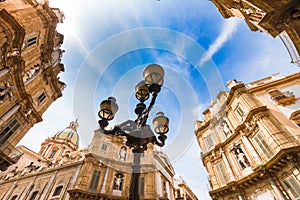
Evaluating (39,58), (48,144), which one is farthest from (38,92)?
(48,144)

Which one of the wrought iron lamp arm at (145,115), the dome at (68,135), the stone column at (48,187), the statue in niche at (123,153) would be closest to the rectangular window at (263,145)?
the wrought iron lamp arm at (145,115)

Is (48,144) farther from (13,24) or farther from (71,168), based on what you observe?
(13,24)

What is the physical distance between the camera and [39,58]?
15852 mm

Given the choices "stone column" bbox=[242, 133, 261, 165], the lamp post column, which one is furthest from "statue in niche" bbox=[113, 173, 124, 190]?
the lamp post column

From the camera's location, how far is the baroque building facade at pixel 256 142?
1030cm

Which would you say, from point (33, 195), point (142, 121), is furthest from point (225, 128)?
point (33, 195)

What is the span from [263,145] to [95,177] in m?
15.4

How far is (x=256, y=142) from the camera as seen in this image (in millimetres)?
12844

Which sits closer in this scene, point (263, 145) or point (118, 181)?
point (263, 145)

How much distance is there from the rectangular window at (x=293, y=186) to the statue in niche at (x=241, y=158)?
314 cm

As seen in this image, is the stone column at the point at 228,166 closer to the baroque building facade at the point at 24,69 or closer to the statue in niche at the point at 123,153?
the statue in niche at the point at 123,153

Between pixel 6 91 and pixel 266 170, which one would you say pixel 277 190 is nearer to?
pixel 266 170

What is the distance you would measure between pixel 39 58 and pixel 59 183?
1274 cm

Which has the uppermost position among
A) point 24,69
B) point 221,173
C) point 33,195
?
point 24,69
